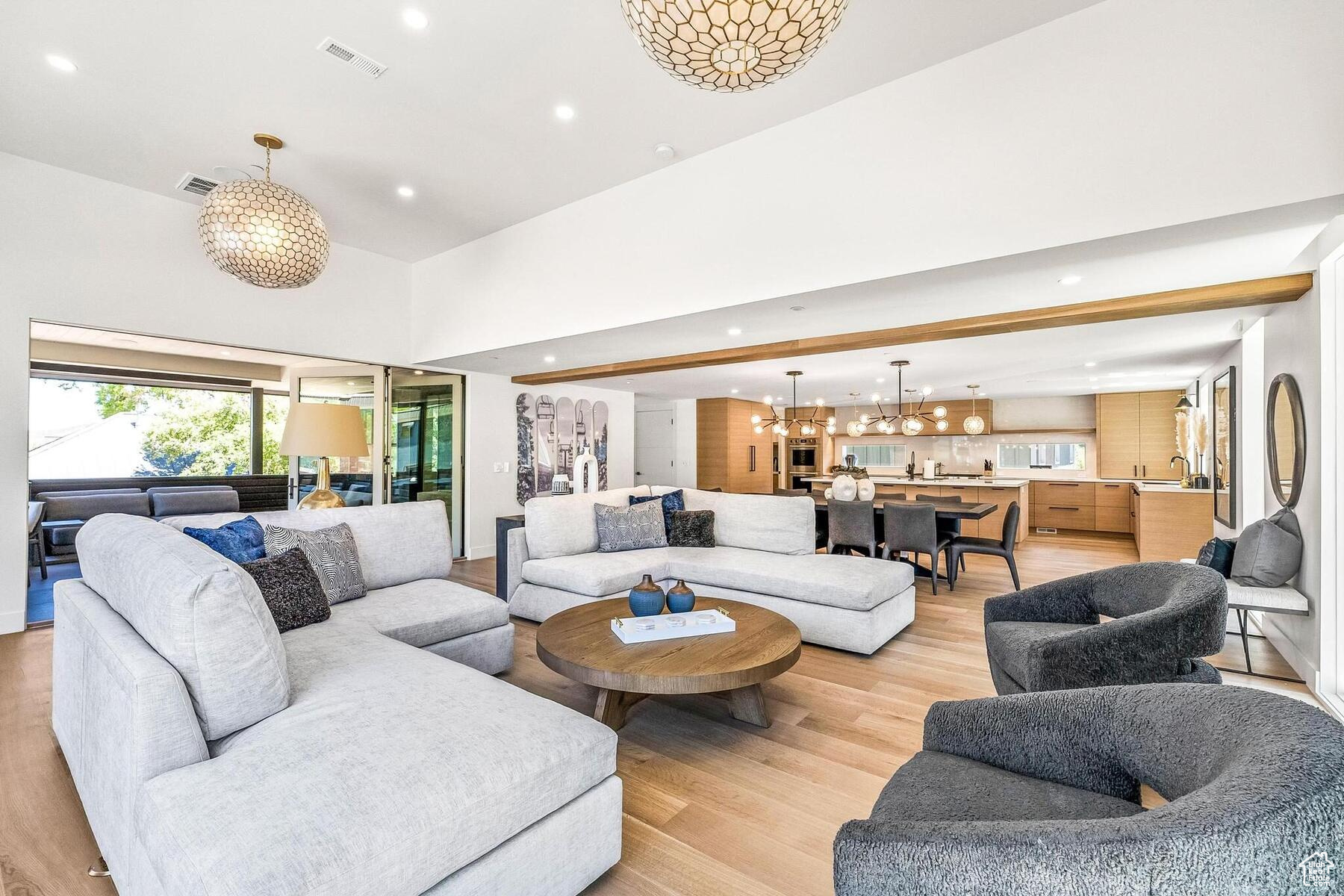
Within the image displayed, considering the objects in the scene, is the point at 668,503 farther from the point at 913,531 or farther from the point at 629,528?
the point at 913,531

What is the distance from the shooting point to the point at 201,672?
1.51m

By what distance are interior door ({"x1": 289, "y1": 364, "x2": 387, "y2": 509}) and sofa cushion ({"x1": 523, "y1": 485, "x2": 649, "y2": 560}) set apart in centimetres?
266

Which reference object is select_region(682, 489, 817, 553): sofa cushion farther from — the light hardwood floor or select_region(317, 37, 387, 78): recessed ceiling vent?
select_region(317, 37, 387, 78): recessed ceiling vent

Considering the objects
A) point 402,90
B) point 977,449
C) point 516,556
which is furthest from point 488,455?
point 977,449

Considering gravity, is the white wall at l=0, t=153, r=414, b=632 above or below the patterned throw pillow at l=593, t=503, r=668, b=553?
above

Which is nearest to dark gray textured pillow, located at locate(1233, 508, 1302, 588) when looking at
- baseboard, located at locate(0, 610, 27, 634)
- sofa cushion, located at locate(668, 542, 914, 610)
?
sofa cushion, located at locate(668, 542, 914, 610)

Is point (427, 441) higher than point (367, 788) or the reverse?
higher

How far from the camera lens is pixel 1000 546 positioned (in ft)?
16.8

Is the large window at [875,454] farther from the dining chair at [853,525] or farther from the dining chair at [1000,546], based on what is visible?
the dining chair at [853,525]

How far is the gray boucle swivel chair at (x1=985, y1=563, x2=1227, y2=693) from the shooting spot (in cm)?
163

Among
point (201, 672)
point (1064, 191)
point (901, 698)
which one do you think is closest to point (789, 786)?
point (901, 698)

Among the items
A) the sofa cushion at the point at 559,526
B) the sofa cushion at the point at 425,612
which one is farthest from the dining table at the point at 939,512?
the sofa cushion at the point at 425,612

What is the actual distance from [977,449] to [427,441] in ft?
30.9

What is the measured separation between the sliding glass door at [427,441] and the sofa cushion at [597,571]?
2.69 m
